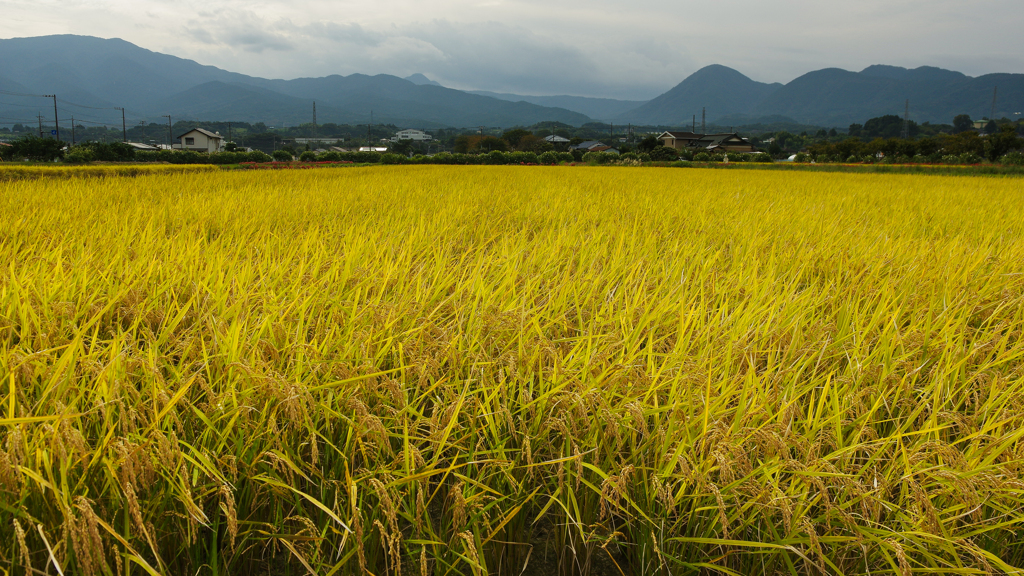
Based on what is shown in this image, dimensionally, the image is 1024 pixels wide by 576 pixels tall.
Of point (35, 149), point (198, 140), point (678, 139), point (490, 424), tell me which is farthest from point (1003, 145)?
point (198, 140)

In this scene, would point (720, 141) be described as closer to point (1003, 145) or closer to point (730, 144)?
point (730, 144)

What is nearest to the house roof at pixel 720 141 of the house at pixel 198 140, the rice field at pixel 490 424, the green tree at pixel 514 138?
the green tree at pixel 514 138

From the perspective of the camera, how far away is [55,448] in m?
0.78

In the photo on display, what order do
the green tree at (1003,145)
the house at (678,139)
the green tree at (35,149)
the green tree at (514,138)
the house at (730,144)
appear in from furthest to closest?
the house at (678,139) < the green tree at (514,138) < the house at (730,144) < the green tree at (35,149) < the green tree at (1003,145)

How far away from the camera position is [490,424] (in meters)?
1.05

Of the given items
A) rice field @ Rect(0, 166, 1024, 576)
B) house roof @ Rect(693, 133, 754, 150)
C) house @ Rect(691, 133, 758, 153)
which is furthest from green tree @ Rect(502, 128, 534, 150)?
rice field @ Rect(0, 166, 1024, 576)

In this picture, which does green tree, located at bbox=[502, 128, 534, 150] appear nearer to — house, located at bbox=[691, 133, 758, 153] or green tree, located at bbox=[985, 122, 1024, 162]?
house, located at bbox=[691, 133, 758, 153]

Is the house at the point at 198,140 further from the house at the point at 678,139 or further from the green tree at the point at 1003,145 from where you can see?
the green tree at the point at 1003,145

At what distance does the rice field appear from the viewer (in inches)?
33.9

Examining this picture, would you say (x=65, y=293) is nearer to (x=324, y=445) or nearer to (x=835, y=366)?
(x=324, y=445)

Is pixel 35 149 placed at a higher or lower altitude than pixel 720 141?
lower

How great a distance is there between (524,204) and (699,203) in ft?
6.57

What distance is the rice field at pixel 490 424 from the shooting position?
2.82 feet

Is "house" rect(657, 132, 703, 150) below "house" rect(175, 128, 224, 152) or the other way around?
the other way around
